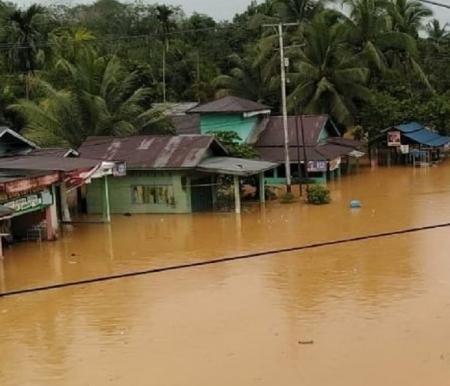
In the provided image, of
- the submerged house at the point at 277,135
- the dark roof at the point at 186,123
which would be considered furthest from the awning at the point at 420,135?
the dark roof at the point at 186,123

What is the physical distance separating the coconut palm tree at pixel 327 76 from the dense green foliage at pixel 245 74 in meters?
0.04

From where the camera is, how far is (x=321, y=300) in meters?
13.7

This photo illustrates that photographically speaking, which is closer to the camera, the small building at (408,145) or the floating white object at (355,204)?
the floating white object at (355,204)

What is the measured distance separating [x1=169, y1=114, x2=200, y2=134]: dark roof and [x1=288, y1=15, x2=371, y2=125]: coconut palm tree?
14.5 feet

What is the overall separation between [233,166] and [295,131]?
725cm

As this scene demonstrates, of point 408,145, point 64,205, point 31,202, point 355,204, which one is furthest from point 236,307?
point 408,145

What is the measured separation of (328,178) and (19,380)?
69.9 ft

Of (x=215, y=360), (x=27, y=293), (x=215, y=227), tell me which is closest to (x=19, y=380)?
(x=215, y=360)

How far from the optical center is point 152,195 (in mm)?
24375

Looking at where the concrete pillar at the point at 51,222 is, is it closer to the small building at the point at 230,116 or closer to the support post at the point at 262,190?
the support post at the point at 262,190

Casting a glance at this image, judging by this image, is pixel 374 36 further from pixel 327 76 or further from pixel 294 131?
pixel 294 131

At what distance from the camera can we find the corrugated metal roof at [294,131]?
2997 centimetres

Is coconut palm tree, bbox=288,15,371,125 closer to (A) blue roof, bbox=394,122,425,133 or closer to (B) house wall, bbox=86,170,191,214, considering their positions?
(A) blue roof, bbox=394,122,425,133

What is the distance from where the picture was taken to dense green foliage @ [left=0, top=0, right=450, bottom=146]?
27875mm
